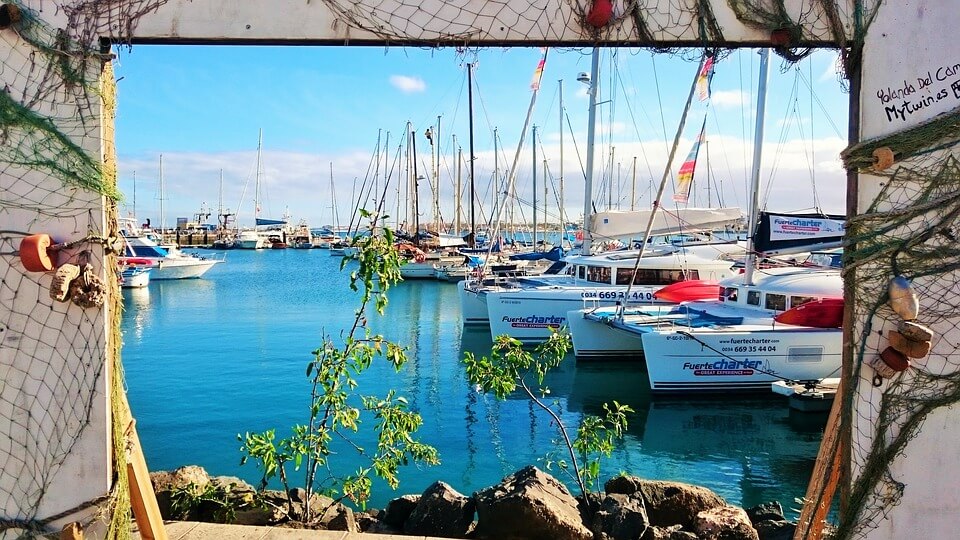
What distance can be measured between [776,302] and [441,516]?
13.1 m

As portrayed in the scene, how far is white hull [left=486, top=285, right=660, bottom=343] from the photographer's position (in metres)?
20.5

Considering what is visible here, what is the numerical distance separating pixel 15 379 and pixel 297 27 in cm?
176

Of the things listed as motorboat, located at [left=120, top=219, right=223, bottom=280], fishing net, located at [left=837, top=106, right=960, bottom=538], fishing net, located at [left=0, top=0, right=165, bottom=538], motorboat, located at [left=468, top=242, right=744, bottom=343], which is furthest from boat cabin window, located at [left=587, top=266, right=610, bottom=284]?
motorboat, located at [left=120, top=219, right=223, bottom=280]

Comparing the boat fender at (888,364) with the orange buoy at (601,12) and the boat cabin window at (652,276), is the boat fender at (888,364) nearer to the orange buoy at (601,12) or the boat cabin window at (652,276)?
the orange buoy at (601,12)

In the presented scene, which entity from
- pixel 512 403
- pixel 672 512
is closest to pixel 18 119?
pixel 672 512

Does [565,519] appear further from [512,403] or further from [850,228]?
[512,403]

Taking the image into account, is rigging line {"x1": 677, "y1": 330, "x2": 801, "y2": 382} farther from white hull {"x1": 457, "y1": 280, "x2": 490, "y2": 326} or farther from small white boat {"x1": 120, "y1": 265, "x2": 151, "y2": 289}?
small white boat {"x1": 120, "y1": 265, "x2": 151, "y2": 289}

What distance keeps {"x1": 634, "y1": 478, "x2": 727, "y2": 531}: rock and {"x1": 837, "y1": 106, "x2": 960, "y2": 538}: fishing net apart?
2.98 meters

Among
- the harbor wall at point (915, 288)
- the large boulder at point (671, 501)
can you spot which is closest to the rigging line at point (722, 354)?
the large boulder at point (671, 501)

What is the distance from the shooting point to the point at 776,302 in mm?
15914

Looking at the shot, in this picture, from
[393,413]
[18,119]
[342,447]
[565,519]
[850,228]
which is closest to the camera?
[18,119]

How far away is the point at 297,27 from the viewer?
2.74 metres

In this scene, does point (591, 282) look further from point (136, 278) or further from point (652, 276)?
point (136, 278)

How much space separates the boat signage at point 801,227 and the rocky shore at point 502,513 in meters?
9.68
